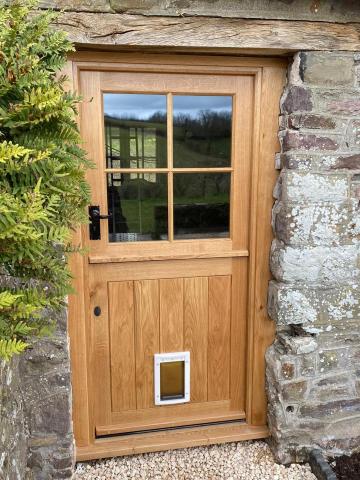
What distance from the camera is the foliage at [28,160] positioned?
83 centimetres

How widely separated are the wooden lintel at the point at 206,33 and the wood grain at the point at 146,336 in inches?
48.3

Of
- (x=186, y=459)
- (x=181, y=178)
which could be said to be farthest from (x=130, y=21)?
(x=186, y=459)

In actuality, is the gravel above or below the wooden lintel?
below

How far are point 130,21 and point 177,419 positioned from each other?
2187 millimetres

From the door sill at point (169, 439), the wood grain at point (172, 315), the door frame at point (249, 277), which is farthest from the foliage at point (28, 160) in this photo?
the door sill at point (169, 439)

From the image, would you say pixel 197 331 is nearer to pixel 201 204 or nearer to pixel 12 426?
pixel 201 204

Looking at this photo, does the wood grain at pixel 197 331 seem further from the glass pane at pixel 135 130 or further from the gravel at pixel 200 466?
the glass pane at pixel 135 130

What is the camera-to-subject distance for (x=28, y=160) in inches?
36.9

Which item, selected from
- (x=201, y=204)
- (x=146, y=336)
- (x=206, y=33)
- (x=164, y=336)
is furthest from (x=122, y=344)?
(x=206, y=33)

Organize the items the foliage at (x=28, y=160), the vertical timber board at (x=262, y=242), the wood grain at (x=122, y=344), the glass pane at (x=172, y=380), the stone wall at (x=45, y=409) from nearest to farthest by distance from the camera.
→ the foliage at (x=28, y=160) < the stone wall at (x=45, y=409) < the vertical timber board at (x=262, y=242) < the wood grain at (x=122, y=344) < the glass pane at (x=172, y=380)

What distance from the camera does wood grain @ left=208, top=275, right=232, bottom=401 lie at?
2285 mm

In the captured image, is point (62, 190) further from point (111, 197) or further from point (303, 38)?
point (303, 38)

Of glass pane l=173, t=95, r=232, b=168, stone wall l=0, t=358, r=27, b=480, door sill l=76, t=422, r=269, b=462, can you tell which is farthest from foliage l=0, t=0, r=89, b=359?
door sill l=76, t=422, r=269, b=462

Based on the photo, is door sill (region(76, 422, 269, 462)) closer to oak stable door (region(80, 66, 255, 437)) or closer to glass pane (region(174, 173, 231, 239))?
oak stable door (region(80, 66, 255, 437))
